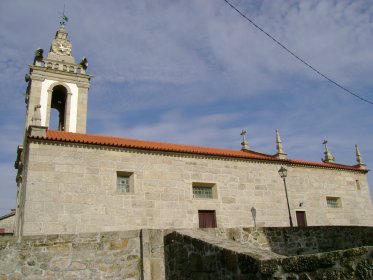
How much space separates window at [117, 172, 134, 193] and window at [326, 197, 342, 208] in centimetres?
1296

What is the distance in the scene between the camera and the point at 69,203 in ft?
44.7

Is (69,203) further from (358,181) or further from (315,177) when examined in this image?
(358,181)

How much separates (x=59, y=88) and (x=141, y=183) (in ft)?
36.7

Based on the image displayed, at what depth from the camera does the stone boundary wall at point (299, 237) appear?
836 centimetres

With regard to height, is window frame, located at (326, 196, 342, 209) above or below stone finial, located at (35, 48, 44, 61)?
below

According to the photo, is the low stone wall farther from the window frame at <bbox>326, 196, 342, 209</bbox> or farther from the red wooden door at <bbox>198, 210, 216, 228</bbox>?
the window frame at <bbox>326, 196, 342, 209</bbox>

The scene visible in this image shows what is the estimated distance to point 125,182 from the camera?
15.5 m

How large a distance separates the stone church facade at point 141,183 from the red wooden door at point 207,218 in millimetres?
47

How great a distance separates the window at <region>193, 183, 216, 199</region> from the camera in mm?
16906

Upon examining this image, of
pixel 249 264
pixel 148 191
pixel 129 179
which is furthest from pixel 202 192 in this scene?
pixel 249 264

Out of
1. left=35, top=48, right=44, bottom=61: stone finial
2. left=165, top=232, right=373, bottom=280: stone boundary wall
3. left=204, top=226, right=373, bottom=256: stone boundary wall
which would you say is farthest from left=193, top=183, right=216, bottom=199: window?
left=35, top=48, right=44, bottom=61: stone finial

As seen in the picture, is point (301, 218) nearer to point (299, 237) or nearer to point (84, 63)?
point (299, 237)

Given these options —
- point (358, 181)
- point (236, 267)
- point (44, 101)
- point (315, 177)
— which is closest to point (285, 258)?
point (236, 267)

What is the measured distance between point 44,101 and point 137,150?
29.3ft
